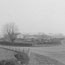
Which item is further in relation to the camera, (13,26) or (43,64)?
(13,26)

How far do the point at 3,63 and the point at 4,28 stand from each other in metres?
70.0

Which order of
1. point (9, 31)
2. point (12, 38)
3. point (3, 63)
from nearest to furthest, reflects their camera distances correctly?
point (3, 63)
point (12, 38)
point (9, 31)

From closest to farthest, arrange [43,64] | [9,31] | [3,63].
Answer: [3,63] < [43,64] < [9,31]

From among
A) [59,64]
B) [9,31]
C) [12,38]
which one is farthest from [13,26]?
[59,64]

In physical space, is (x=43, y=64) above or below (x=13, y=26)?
below

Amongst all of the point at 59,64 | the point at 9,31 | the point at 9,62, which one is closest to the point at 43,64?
the point at 59,64

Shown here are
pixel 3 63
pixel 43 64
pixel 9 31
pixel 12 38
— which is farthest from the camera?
pixel 9 31

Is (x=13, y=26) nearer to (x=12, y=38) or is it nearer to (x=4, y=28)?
(x=4, y=28)

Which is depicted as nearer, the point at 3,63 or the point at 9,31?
the point at 3,63

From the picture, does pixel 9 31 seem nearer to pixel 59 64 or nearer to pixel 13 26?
pixel 13 26

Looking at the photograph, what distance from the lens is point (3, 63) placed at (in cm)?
1018

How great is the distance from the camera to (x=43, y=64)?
44.6 ft

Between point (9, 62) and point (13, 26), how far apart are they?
68.8 meters

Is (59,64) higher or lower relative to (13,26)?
lower
